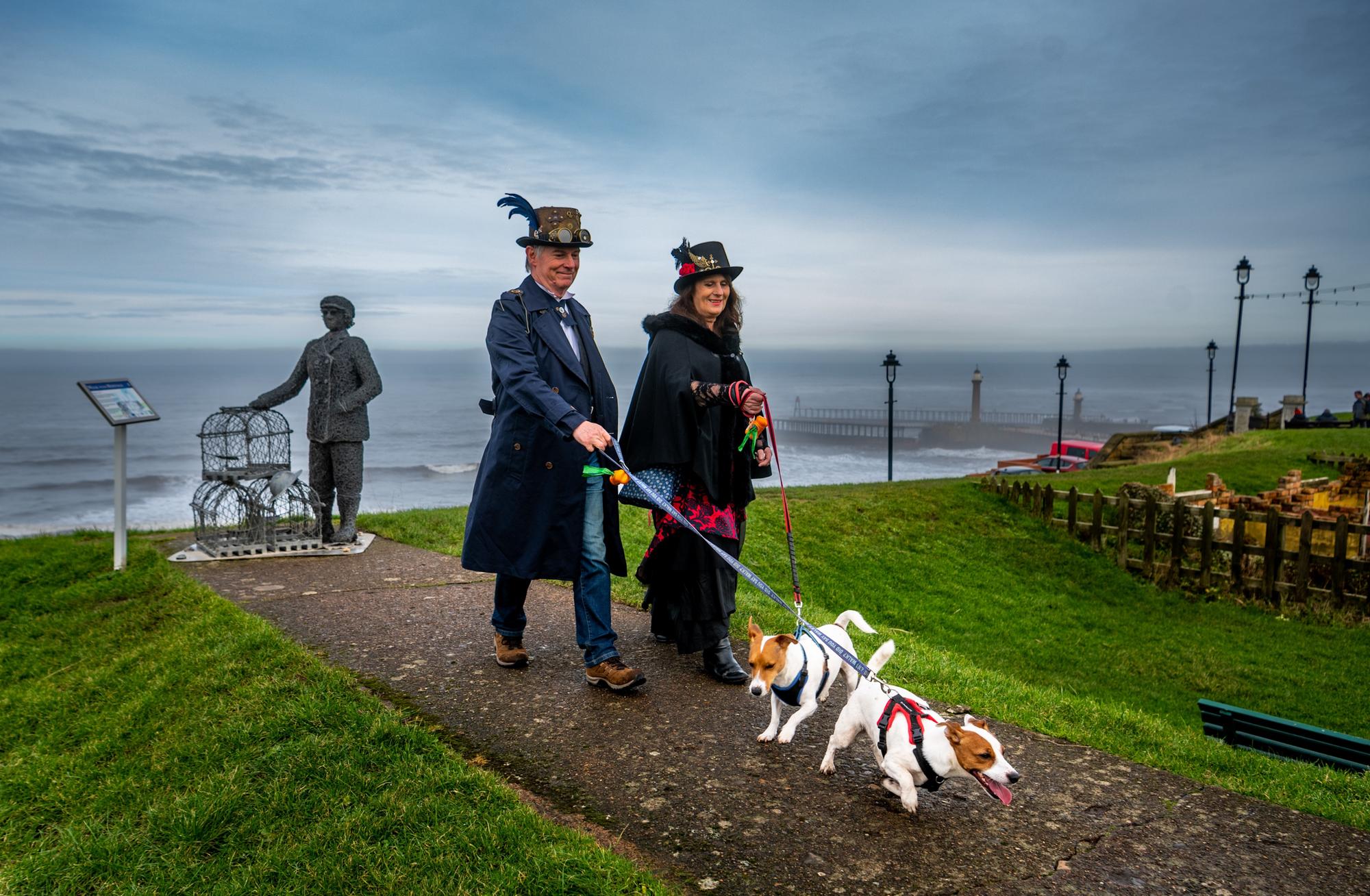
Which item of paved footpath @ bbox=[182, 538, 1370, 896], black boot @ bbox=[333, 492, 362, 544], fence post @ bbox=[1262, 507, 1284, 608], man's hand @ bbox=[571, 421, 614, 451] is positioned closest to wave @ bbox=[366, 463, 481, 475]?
black boot @ bbox=[333, 492, 362, 544]

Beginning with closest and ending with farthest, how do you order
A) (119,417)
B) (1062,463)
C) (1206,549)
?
(119,417)
(1206,549)
(1062,463)

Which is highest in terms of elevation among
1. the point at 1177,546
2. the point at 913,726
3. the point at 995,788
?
the point at 913,726

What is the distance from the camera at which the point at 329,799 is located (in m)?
3.51

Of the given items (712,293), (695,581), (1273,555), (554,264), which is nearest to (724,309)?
(712,293)

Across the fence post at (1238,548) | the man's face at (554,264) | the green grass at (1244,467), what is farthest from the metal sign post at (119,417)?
the green grass at (1244,467)

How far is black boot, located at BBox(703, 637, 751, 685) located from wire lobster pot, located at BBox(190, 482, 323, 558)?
5.16m

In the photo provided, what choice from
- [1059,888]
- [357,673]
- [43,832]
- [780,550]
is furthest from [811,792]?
[780,550]

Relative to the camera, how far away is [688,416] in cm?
464

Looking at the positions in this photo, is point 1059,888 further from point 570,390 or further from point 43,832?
point 43,832

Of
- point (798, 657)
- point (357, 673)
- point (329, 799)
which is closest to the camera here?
point (329, 799)

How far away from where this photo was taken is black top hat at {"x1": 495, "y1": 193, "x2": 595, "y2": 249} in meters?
4.62

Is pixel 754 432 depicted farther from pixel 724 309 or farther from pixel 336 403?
pixel 336 403

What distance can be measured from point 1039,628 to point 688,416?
7556mm

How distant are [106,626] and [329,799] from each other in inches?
176
